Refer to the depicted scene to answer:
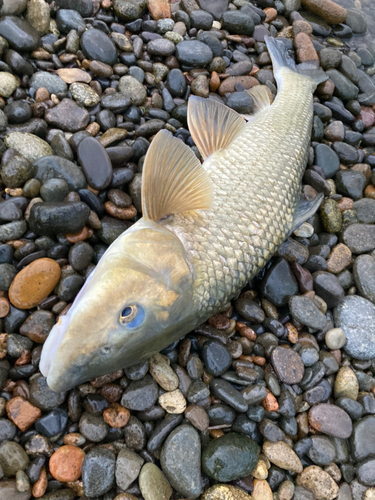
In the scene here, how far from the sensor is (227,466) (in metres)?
2.92

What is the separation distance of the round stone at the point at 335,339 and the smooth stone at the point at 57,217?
281 cm

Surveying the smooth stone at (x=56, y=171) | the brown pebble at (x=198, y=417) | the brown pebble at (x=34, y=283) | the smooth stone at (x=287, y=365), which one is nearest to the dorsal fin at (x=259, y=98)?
the smooth stone at (x=56, y=171)

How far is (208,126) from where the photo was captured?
4070mm

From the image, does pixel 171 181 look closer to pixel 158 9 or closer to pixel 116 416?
pixel 116 416

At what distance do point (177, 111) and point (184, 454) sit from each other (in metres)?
3.84

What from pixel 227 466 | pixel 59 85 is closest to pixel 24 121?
pixel 59 85

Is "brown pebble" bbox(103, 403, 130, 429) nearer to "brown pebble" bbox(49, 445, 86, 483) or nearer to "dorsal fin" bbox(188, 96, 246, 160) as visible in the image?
"brown pebble" bbox(49, 445, 86, 483)

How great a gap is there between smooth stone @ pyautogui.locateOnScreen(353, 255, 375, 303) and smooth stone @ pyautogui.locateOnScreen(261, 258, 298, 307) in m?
0.90

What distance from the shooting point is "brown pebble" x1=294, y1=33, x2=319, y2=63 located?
19.5 feet

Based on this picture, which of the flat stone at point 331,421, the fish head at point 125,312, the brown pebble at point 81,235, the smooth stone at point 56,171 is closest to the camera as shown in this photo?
the fish head at point 125,312

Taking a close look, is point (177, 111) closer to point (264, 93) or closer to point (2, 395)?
point (264, 93)

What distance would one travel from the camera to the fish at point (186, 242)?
2.38 m

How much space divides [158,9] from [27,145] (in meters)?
3.17

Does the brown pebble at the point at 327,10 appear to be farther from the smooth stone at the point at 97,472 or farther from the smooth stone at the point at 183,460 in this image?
the smooth stone at the point at 97,472
